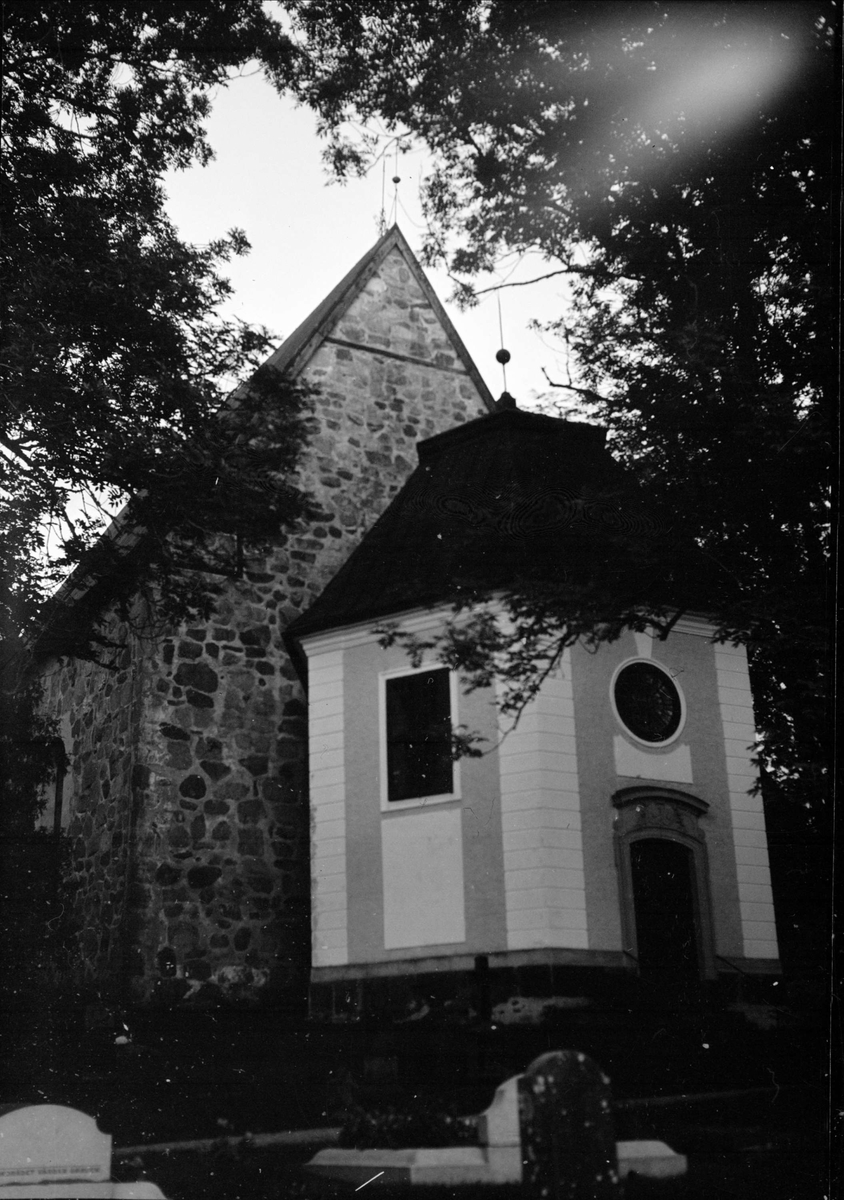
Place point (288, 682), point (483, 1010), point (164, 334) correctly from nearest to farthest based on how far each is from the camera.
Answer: point (483, 1010), point (164, 334), point (288, 682)

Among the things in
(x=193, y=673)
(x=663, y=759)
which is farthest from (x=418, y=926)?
(x=193, y=673)

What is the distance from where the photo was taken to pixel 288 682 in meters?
3.72

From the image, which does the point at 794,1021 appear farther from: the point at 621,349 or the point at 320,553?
the point at 320,553

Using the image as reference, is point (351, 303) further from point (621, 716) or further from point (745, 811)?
point (745, 811)

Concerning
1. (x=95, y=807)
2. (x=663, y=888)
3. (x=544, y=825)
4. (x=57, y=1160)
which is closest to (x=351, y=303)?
(x=544, y=825)

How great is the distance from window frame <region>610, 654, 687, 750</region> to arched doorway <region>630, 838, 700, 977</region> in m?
0.31

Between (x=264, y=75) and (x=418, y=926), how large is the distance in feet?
7.71

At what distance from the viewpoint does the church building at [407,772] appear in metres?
2.48

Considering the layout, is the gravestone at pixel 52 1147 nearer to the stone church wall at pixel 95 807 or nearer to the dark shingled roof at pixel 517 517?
the stone church wall at pixel 95 807

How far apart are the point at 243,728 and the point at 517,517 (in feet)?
5.28

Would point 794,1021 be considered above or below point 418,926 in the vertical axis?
below

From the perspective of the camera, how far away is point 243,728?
388 centimetres

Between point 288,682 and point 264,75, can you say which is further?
point 288,682

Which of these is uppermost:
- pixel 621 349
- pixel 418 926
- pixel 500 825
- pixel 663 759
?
pixel 621 349
